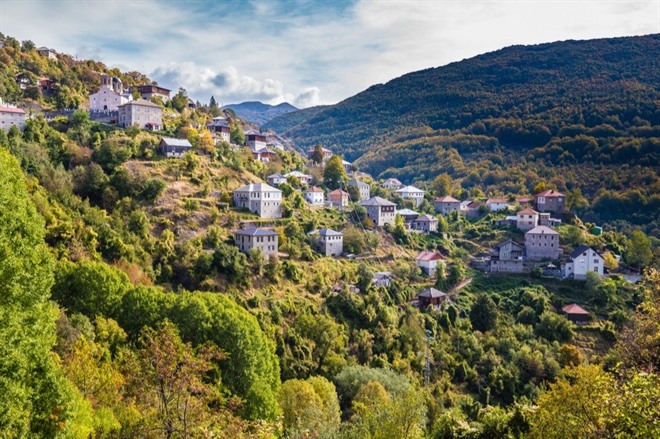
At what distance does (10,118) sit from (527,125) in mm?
102137

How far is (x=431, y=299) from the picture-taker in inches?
1895

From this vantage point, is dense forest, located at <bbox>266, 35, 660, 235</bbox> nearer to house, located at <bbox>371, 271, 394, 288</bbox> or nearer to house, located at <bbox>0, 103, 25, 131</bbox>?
house, located at <bbox>371, 271, 394, 288</bbox>

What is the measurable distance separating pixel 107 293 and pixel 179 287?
370 inches

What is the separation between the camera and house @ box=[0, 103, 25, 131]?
44531 millimetres

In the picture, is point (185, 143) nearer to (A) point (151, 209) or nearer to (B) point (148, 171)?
(B) point (148, 171)

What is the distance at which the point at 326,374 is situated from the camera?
34.5m

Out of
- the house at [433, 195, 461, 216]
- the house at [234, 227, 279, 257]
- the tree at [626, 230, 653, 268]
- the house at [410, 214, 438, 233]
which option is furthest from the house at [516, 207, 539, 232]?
the house at [234, 227, 279, 257]

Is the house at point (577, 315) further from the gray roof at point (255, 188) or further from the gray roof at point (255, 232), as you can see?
the gray roof at point (255, 188)

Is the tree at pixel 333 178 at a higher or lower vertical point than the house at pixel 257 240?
higher

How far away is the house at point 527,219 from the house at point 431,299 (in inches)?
830

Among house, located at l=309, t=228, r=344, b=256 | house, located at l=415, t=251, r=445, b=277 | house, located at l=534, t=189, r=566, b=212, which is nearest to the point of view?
house, located at l=309, t=228, r=344, b=256

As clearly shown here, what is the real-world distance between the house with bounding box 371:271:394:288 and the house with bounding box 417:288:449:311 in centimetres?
319

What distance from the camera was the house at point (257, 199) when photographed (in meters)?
49.5

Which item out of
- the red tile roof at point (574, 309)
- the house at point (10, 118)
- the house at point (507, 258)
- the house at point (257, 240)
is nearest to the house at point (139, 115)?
the house at point (10, 118)
